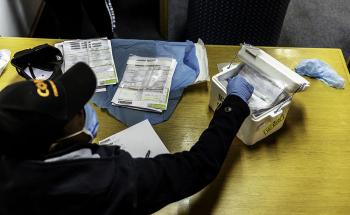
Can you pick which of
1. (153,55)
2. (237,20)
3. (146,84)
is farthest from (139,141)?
(237,20)

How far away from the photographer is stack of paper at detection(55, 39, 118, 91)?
3.92ft

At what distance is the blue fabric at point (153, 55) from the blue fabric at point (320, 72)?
1.16 feet

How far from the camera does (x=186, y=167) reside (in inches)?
32.2

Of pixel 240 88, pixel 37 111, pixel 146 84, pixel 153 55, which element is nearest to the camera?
pixel 37 111

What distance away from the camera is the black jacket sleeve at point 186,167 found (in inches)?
29.0

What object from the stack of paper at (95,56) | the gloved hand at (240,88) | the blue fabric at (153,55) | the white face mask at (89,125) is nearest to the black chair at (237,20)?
the blue fabric at (153,55)

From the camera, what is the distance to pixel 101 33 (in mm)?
1886

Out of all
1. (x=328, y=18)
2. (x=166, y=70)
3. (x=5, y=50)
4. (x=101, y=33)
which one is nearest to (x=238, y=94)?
(x=166, y=70)

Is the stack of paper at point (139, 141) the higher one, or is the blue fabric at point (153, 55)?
the blue fabric at point (153, 55)

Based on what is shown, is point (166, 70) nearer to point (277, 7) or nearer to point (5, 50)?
point (5, 50)

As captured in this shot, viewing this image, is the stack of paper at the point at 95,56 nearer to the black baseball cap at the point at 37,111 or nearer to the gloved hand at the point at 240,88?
the gloved hand at the point at 240,88

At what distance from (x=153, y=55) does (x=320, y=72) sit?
564 millimetres

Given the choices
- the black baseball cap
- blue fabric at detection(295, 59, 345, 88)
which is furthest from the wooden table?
the black baseball cap

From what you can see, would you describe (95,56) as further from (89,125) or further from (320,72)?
(320,72)
